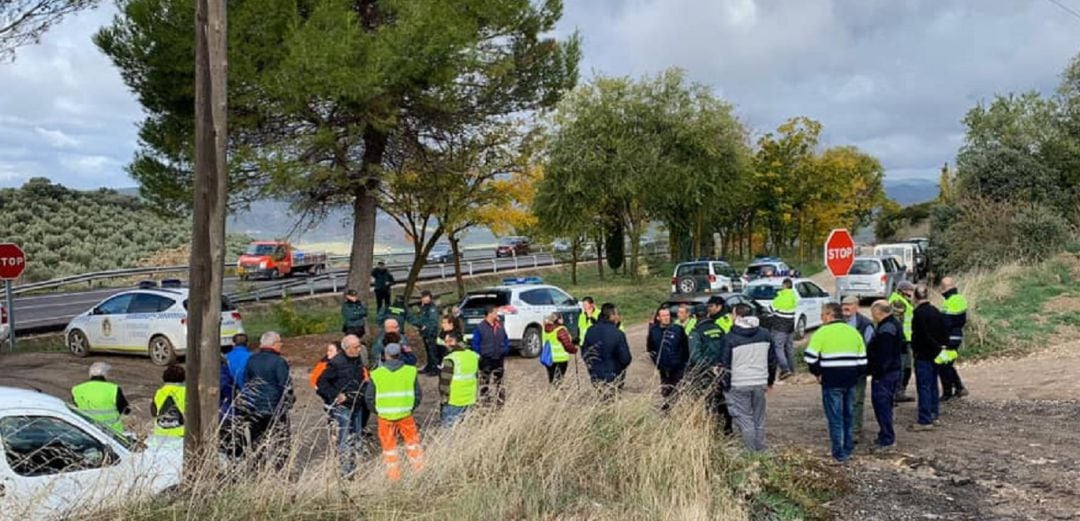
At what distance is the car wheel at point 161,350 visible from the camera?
1628 cm

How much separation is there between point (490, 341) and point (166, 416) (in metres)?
4.53

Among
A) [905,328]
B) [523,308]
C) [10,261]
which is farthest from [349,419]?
[10,261]

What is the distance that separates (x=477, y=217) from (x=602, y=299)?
261 inches

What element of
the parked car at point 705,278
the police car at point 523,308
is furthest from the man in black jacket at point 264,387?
the parked car at point 705,278

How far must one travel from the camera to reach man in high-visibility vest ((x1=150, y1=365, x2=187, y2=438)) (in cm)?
757

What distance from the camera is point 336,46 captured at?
51.8ft

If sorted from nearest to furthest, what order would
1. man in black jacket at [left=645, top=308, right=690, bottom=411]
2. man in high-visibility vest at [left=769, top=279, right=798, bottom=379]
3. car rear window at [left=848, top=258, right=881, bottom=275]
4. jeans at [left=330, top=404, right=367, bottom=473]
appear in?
jeans at [left=330, top=404, right=367, bottom=473], man in black jacket at [left=645, top=308, right=690, bottom=411], man in high-visibility vest at [left=769, top=279, right=798, bottom=379], car rear window at [left=848, top=258, right=881, bottom=275]

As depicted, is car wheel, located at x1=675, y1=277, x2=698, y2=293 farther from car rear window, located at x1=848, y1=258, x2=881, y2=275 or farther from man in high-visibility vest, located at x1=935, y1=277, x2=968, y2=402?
man in high-visibility vest, located at x1=935, y1=277, x2=968, y2=402

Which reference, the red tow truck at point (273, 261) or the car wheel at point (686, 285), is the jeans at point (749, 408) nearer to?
the car wheel at point (686, 285)

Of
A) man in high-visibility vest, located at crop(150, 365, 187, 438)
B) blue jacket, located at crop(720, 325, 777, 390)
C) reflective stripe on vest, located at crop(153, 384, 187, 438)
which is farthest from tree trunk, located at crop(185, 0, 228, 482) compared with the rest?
blue jacket, located at crop(720, 325, 777, 390)

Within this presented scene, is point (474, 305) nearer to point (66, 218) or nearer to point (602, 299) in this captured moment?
point (602, 299)

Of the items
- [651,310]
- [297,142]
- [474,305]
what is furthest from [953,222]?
[297,142]

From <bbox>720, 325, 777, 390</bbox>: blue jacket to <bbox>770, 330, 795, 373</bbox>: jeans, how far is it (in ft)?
19.8

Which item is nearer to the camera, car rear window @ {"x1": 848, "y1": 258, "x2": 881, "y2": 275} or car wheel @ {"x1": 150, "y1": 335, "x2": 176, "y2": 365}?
car wheel @ {"x1": 150, "y1": 335, "x2": 176, "y2": 365}
